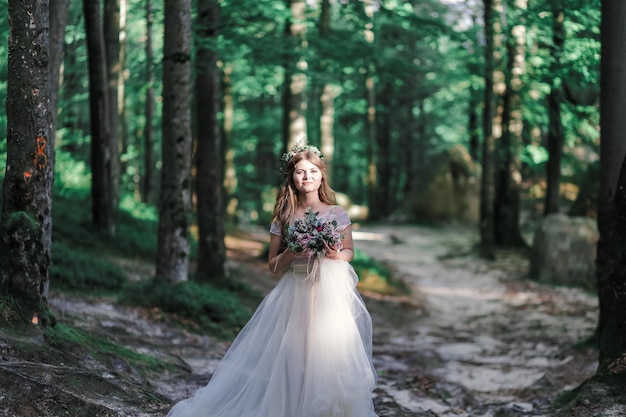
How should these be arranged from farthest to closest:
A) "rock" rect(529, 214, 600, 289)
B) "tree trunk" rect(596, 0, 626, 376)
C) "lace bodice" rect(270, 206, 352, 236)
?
1. "rock" rect(529, 214, 600, 289)
2. "tree trunk" rect(596, 0, 626, 376)
3. "lace bodice" rect(270, 206, 352, 236)

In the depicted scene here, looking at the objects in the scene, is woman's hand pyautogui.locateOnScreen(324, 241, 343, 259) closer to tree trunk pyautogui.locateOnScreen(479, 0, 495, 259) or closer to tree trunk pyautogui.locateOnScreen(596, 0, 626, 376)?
tree trunk pyautogui.locateOnScreen(596, 0, 626, 376)

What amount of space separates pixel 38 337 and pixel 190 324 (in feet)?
13.6

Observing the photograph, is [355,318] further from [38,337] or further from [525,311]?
[525,311]

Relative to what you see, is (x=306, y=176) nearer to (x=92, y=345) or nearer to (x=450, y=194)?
(x=92, y=345)

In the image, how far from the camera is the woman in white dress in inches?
206

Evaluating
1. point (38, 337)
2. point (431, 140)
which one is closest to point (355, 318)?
point (38, 337)

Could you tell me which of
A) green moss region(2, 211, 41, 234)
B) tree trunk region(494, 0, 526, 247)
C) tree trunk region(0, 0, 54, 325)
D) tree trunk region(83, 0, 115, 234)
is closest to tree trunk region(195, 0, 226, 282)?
tree trunk region(83, 0, 115, 234)

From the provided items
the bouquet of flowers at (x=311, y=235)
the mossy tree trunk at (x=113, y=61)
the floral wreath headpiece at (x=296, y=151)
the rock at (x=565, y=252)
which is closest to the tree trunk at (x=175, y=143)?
the floral wreath headpiece at (x=296, y=151)

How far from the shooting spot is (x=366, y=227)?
99.0 ft

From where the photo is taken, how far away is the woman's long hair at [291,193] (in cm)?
560

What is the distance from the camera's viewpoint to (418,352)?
36.0 feet

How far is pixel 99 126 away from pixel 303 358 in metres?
9.67

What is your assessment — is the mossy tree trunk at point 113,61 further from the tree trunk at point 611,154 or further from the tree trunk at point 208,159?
the tree trunk at point 611,154

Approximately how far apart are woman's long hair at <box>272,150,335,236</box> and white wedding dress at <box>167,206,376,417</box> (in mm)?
118
